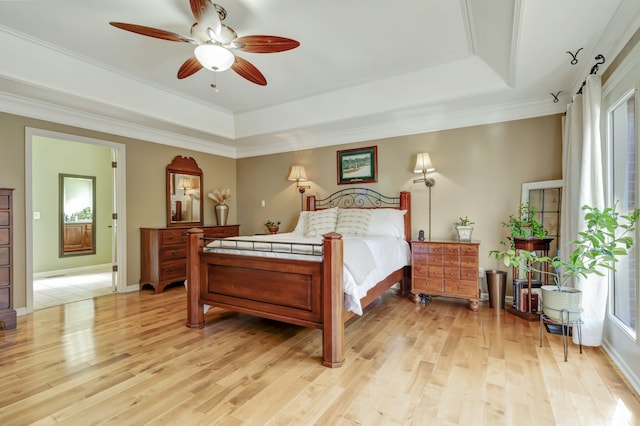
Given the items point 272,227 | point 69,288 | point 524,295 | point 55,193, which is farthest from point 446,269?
point 55,193

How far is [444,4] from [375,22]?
1.85 ft

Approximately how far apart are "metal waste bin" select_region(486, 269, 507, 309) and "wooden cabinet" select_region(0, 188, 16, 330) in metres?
5.00

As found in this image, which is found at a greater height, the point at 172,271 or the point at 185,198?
the point at 185,198

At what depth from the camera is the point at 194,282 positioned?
316cm

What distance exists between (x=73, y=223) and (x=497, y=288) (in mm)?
7345

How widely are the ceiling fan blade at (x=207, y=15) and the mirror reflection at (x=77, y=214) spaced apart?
5628 mm

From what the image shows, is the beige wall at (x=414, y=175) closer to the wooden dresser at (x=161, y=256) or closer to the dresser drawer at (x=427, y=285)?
the wooden dresser at (x=161, y=256)

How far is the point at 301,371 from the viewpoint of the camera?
2.25 metres

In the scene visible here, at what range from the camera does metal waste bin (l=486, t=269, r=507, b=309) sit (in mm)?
3646

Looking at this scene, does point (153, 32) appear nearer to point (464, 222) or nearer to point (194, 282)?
point (194, 282)

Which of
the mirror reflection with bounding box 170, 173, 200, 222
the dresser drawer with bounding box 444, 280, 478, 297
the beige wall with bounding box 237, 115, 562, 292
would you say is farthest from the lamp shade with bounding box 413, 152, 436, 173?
the mirror reflection with bounding box 170, 173, 200, 222

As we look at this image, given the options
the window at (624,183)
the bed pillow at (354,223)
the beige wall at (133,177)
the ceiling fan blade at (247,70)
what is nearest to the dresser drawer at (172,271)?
the beige wall at (133,177)

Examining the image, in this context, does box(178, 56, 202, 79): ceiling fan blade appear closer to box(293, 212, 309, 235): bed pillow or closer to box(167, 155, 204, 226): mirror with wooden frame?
box(293, 212, 309, 235): bed pillow

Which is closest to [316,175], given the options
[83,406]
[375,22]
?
[375,22]
